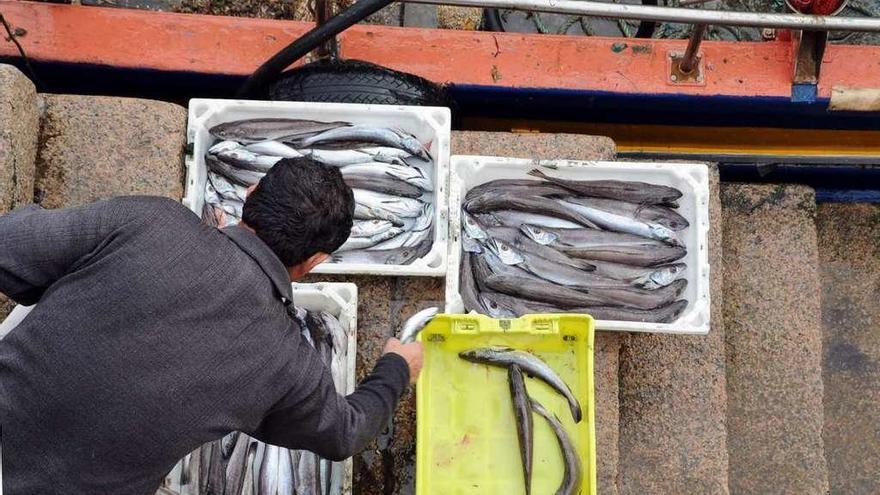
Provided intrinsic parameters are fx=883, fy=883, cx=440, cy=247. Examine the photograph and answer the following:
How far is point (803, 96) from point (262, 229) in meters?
3.11

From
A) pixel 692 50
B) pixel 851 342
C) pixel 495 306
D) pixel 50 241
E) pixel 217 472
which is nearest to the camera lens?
pixel 50 241

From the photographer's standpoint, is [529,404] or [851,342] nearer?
[529,404]

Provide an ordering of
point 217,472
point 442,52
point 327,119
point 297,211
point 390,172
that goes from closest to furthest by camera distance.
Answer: point 297,211 → point 217,472 → point 390,172 → point 327,119 → point 442,52

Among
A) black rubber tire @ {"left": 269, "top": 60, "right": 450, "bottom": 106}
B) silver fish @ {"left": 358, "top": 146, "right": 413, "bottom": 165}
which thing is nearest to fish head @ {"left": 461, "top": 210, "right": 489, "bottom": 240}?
silver fish @ {"left": 358, "top": 146, "right": 413, "bottom": 165}

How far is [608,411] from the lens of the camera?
3895 mm

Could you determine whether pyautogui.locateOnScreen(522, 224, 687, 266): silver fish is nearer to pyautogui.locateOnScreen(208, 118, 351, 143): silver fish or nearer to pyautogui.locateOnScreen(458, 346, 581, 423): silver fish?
pyautogui.locateOnScreen(458, 346, 581, 423): silver fish

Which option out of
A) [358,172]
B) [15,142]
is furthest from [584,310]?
[15,142]

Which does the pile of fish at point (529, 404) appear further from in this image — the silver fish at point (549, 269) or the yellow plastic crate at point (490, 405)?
the silver fish at point (549, 269)

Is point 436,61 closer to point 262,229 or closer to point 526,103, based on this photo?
point 526,103

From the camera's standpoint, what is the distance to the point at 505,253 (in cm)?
396

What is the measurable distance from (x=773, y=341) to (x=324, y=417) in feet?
9.18

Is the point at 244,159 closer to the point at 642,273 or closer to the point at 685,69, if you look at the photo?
the point at 642,273

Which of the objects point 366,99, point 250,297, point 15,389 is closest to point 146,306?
point 250,297

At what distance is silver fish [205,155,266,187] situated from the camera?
156 inches
